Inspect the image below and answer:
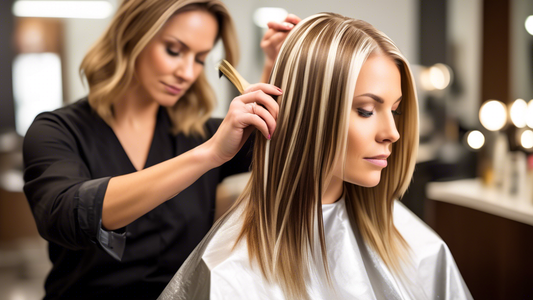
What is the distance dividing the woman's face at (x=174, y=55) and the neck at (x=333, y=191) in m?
0.45

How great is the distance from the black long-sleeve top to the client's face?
0.24m

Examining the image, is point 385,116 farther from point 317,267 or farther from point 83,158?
point 83,158

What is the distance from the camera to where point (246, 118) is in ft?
2.27

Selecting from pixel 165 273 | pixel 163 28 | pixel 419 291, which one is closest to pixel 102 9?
pixel 163 28

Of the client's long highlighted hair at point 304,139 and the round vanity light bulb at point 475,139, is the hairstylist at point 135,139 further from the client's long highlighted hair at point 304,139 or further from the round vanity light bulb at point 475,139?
the round vanity light bulb at point 475,139

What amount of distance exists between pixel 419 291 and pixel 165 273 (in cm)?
65

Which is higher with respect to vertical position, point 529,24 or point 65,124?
point 529,24

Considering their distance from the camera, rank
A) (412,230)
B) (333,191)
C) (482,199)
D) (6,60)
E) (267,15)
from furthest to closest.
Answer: (482,199) → (267,15) → (6,60) → (412,230) → (333,191)

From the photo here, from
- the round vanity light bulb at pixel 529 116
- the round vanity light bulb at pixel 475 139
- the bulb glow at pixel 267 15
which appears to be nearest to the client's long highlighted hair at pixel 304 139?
the bulb glow at pixel 267 15

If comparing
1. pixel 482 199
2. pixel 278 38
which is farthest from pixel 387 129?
pixel 482 199

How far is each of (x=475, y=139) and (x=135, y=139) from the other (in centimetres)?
201

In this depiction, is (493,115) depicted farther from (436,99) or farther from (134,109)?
(134,109)

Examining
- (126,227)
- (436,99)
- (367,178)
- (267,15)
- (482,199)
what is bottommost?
(482,199)

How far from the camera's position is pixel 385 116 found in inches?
29.8
